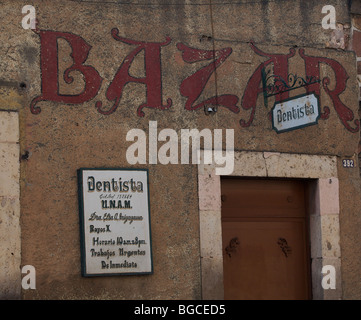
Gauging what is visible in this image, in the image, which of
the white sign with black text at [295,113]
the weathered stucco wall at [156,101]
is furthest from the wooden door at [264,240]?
the white sign with black text at [295,113]

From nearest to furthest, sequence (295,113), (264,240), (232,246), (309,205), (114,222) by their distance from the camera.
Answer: (114,222)
(295,113)
(232,246)
(264,240)
(309,205)

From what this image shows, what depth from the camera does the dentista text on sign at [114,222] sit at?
7758 millimetres

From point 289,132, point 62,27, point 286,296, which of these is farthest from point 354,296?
point 62,27

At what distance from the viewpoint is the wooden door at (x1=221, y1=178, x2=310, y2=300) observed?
866cm

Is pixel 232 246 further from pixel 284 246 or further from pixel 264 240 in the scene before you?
pixel 284 246

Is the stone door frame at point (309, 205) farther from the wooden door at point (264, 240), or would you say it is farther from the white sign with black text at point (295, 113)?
the white sign with black text at point (295, 113)

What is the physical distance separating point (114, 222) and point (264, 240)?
5.67 ft

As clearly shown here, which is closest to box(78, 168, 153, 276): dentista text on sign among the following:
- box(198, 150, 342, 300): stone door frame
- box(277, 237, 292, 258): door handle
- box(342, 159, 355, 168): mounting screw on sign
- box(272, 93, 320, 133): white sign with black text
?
box(198, 150, 342, 300): stone door frame

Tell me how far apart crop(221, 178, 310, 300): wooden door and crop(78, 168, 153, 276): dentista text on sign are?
0.99 metres

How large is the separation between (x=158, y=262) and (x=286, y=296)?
1.52 meters

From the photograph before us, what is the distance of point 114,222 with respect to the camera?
788 centimetres

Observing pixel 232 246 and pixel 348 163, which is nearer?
pixel 232 246

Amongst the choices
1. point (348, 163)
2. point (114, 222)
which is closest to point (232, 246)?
point (114, 222)

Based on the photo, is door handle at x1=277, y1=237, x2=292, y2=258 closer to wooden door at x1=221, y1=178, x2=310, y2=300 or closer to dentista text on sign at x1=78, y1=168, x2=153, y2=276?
wooden door at x1=221, y1=178, x2=310, y2=300
